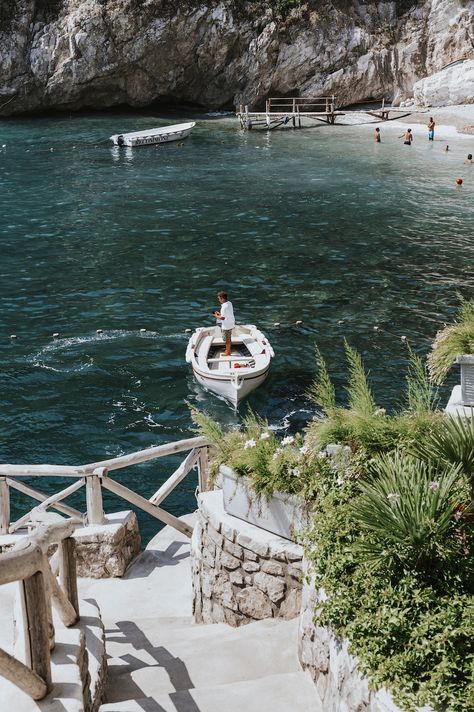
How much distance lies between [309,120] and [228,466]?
207 feet

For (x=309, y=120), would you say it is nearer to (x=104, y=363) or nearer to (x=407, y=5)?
(x=407, y=5)

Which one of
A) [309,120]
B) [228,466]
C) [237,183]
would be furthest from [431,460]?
[309,120]

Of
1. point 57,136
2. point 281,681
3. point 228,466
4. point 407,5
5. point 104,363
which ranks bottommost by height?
point 104,363

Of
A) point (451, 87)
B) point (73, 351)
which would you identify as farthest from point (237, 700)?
point (451, 87)

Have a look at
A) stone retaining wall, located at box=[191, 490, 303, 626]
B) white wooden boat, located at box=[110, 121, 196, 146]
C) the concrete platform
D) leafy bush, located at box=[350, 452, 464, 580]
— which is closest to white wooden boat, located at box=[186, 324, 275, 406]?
the concrete platform

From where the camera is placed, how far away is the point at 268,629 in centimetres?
825

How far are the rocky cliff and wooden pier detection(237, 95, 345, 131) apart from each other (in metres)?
1.47

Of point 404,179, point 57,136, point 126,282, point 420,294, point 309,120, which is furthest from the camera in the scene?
point 309,120

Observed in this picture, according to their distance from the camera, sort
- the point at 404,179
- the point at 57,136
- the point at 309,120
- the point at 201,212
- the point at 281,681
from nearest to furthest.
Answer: the point at 281,681, the point at 201,212, the point at 404,179, the point at 57,136, the point at 309,120

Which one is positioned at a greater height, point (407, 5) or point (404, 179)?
point (407, 5)

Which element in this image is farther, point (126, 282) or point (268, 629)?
point (126, 282)

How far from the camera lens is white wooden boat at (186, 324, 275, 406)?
21.5 m

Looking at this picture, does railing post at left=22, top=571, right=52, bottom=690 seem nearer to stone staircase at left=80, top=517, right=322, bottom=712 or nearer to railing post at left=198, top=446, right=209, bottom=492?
stone staircase at left=80, top=517, right=322, bottom=712

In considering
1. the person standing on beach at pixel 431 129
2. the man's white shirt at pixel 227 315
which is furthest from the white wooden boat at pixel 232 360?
the person standing on beach at pixel 431 129
